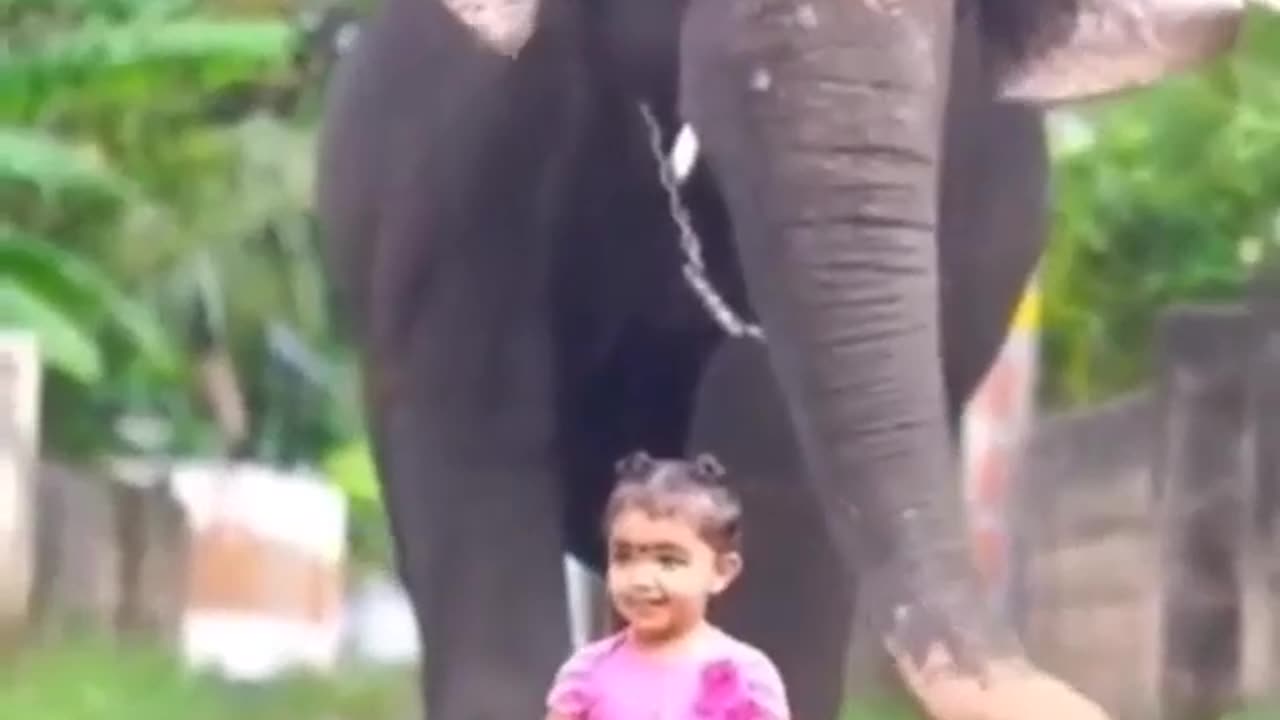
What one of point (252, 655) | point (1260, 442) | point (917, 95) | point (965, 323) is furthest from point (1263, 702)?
point (917, 95)

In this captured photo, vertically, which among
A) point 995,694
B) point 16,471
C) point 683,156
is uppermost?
point 16,471

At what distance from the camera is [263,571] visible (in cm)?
550

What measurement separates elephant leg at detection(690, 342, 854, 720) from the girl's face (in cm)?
38

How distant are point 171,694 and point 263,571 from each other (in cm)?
90

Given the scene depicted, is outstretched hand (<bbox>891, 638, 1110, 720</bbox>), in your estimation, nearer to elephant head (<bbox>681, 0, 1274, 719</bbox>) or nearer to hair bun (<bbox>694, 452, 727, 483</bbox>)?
elephant head (<bbox>681, 0, 1274, 719</bbox>)

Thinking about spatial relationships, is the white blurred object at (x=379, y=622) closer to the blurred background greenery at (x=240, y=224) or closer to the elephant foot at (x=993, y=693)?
the blurred background greenery at (x=240, y=224)

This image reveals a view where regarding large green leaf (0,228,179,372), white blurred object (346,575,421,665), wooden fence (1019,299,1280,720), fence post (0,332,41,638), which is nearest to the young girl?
wooden fence (1019,299,1280,720)

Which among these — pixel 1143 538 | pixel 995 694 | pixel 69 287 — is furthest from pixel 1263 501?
pixel 995 694

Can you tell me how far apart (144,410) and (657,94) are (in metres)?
4.99

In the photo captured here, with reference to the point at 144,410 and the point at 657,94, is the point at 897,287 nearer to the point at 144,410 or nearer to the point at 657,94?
the point at 657,94

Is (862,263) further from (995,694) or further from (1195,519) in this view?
(1195,519)

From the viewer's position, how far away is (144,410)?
23.5ft

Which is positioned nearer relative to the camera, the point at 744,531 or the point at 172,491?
the point at 744,531

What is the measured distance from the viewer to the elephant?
1990mm
